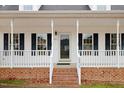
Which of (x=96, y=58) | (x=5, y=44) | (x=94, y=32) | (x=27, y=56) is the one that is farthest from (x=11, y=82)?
(x=94, y=32)

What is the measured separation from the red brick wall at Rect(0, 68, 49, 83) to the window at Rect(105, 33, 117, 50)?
4.82 metres

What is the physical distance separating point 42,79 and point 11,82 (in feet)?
6.15

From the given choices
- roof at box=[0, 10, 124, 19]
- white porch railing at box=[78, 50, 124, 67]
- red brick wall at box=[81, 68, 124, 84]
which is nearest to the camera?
roof at box=[0, 10, 124, 19]

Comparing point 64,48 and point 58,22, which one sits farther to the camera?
point 64,48

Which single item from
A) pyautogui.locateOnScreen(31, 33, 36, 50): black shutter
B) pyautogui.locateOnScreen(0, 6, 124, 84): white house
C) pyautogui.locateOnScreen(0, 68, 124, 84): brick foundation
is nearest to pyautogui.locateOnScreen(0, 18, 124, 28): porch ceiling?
pyautogui.locateOnScreen(0, 6, 124, 84): white house

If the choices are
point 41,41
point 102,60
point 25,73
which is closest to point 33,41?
point 41,41

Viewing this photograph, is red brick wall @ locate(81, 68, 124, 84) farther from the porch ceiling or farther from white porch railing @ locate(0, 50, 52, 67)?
the porch ceiling

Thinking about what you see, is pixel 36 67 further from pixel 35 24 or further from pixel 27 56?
pixel 35 24

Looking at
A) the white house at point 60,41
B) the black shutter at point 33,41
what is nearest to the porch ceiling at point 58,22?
the white house at point 60,41

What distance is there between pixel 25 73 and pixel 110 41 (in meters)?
6.29

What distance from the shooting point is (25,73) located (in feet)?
50.5

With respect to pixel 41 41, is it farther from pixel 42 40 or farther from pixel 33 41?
pixel 33 41

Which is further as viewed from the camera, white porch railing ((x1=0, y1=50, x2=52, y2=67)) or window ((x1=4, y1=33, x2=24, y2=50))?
window ((x1=4, y1=33, x2=24, y2=50))

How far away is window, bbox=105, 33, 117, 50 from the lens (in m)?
17.6
